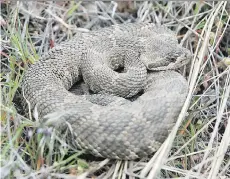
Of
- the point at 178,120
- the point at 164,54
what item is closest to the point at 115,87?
the point at 164,54

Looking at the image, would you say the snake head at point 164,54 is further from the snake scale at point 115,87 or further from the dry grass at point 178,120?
the dry grass at point 178,120

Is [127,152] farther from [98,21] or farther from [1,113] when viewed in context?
[98,21]

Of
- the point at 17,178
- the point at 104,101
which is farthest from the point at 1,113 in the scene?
the point at 104,101

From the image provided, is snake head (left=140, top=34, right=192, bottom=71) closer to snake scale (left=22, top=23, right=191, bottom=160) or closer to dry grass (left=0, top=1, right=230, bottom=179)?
snake scale (left=22, top=23, right=191, bottom=160)

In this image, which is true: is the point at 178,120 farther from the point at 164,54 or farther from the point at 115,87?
the point at 164,54

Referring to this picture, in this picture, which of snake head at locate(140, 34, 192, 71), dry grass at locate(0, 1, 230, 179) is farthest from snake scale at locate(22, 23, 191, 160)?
dry grass at locate(0, 1, 230, 179)

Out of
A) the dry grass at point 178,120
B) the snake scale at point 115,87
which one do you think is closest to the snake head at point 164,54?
the snake scale at point 115,87
